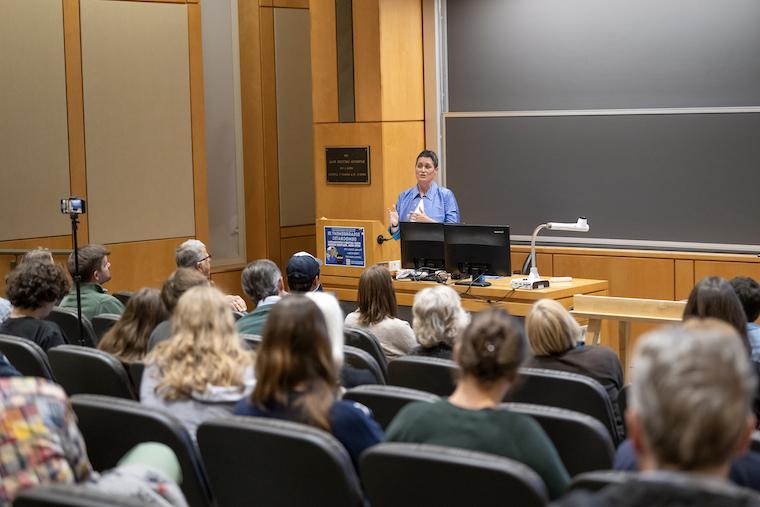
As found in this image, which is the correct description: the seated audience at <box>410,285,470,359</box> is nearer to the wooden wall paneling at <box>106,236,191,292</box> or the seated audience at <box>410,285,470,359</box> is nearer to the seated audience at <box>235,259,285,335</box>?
the seated audience at <box>235,259,285,335</box>

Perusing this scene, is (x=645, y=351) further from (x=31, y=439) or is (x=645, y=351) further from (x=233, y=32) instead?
(x=233, y=32)

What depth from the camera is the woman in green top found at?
2.49 m

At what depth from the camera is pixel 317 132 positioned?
29.8 feet

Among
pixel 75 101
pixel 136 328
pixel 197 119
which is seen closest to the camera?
pixel 136 328

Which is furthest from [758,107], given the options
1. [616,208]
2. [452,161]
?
[452,161]

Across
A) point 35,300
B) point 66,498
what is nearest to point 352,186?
point 35,300

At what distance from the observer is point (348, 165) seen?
29.0 ft

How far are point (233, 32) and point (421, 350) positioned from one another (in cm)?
654

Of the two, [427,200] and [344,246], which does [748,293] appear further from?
[344,246]

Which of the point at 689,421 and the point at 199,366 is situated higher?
the point at 689,421

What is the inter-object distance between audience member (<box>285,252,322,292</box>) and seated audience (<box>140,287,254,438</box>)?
1.85 m

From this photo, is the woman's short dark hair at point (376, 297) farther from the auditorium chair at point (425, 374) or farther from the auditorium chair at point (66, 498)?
the auditorium chair at point (66, 498)

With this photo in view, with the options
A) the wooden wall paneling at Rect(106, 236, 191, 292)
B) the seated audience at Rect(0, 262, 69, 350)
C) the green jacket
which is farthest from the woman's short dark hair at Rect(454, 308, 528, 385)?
the wooden wall paneling at Rect(106, 236, 191, 292)

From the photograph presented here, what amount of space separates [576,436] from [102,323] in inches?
119
